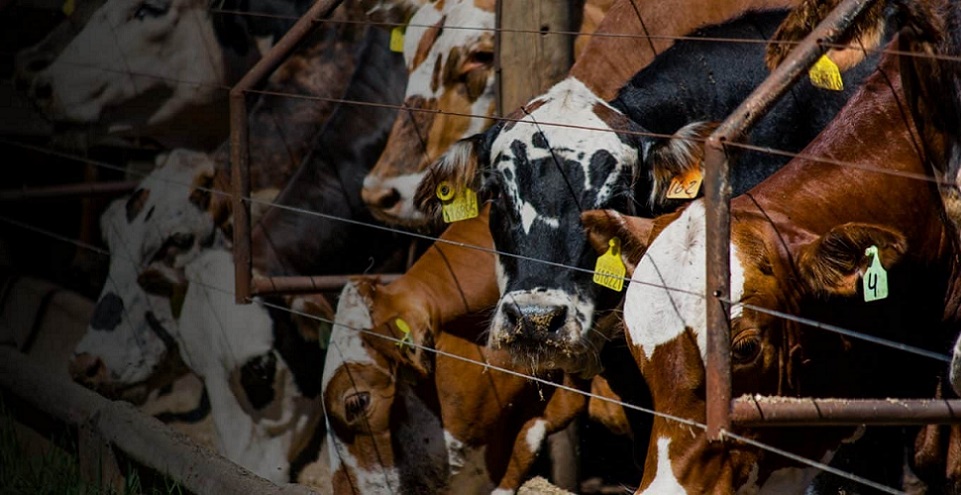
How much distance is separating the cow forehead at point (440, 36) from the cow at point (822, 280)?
1.84m

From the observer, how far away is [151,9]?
6590 mm

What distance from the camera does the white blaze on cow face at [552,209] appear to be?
12.9ft

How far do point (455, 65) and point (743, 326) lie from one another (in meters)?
2.45

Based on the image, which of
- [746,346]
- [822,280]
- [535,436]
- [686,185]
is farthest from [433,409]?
[822,280]

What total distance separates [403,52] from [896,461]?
2788 millimetres

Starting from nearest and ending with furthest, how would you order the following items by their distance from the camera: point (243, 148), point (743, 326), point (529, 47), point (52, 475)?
1. point (743, 326)
2. point (529, 47)
3. point (243, 148)
4. point (52, 475)

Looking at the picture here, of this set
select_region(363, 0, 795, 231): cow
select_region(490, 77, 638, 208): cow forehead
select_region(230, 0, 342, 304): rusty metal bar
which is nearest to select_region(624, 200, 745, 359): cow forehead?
select_region(490, 77, 638, 208): cow forehead

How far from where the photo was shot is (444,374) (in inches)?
175

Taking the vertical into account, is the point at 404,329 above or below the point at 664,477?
above

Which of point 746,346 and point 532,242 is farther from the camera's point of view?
point 532,242

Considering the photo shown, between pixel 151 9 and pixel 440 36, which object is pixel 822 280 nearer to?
pixel 440 36

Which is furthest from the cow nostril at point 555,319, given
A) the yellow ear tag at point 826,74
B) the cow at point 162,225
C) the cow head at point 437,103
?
the cow at point 162,225

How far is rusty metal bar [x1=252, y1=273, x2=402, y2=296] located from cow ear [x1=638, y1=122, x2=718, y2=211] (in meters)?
1.04

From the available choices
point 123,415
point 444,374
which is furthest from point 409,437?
point 123,415
